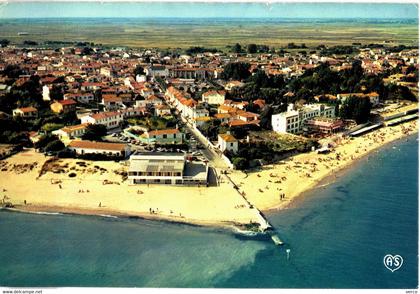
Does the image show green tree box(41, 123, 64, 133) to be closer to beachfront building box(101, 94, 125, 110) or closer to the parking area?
the parking area

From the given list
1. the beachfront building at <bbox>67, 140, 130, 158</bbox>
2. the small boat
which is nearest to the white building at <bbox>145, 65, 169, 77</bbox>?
the beachfront building at <bbox>67, 140, 130, 158</bbox>

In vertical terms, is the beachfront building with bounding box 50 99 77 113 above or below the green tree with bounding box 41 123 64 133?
above

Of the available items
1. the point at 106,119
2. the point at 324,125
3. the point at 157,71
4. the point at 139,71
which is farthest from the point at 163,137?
the point at 139,71

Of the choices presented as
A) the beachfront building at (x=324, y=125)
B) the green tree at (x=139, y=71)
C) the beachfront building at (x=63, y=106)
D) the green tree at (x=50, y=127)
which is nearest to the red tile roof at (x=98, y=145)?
the green tree at (x=50, y=127)

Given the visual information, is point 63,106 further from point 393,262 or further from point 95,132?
point 393,262

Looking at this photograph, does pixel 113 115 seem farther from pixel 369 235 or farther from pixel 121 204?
pixel 369 235

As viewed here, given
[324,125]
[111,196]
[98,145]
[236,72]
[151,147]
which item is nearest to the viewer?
[111,196]
